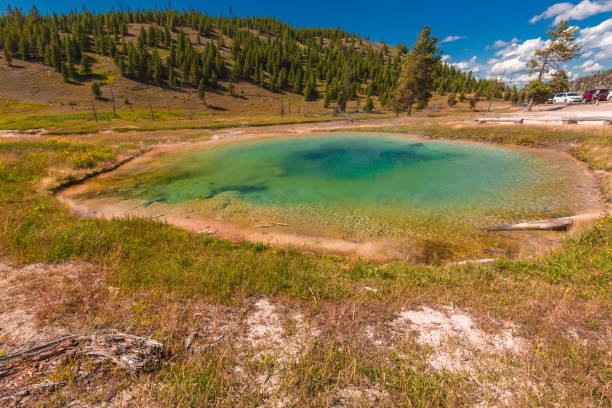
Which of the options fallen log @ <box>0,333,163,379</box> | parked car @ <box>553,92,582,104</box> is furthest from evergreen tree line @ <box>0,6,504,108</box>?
fallen log @ <box>0,333,163,379</box>

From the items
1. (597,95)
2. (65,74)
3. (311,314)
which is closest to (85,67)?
(65,74)

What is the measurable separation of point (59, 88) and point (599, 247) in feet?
489

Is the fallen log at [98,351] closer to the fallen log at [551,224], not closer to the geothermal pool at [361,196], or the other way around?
the geothermal pool at [361,196]

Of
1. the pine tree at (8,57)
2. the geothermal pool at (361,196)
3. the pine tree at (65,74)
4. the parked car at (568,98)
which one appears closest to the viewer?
the geothermal pool at (361,196)

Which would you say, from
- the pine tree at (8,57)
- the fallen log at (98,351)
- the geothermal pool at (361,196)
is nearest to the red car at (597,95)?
the geothermal pool at (361,196)

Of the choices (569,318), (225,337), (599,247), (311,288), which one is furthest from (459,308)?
(599,247)

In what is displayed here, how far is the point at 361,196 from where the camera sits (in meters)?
17.6

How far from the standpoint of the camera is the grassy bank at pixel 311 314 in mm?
3670

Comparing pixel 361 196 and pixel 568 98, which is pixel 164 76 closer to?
pixel 361 196

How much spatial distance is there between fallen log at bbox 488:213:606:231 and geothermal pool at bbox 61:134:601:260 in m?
0.65

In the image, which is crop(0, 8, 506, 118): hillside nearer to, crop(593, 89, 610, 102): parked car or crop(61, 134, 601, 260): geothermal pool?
crop(593, 89, 610, 102): parked car

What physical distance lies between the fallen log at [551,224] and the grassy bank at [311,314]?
5.33ft

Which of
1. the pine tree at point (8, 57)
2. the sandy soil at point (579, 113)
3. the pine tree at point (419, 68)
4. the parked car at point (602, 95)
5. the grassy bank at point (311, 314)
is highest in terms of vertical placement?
the pine tree at point (8, 57)

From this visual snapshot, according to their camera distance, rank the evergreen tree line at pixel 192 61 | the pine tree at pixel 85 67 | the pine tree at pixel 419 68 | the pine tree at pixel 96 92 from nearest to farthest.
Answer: the pine tree at pixel 419 68
the pine tree at pixel 96 92
the pine tree at pixel 85 67
the evergreen tree line at pixel 192 61
